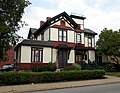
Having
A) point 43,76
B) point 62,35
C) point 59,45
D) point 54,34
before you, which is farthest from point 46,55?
point 43,76

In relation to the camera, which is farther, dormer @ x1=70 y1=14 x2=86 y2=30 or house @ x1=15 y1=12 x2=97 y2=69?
dormer @ x1=70 y1=14 x2=86 y2=30

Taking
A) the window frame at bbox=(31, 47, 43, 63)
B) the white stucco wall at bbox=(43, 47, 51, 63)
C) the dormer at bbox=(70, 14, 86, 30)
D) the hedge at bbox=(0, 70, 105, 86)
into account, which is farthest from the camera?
the dormer at bbox=(70, 14, 86, 30)

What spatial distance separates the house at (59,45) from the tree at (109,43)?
266 cm

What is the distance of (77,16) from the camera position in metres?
37.6

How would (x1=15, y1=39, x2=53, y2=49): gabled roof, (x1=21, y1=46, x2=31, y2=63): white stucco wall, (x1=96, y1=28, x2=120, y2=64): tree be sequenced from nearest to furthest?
(x1=21, y1=46, x2=31, y2=63): white stucco wall, (x1=15, y1=39, x2=53, y2=49): gabled roof, (x1=96, y1=28, x2=120, y2=64): tree

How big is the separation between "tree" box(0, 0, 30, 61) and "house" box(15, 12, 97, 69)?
807cm

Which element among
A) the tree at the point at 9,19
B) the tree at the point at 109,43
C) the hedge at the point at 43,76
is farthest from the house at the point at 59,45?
the hedge at the point at 43,76

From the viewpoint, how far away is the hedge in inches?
714

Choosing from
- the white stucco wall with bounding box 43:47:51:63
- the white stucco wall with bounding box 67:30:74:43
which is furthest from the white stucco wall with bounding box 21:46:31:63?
the white stucco wall with bounding box 67:30:74:43

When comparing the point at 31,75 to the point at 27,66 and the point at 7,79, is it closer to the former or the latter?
the point at 7,79

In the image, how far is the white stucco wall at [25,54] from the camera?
1116 inches

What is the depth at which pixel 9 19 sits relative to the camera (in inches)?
774

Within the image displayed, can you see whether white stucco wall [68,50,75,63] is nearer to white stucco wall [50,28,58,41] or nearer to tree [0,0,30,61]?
white stucco wall [50,28,58,41]

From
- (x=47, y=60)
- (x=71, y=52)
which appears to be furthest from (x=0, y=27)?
(x=71, y=52)
